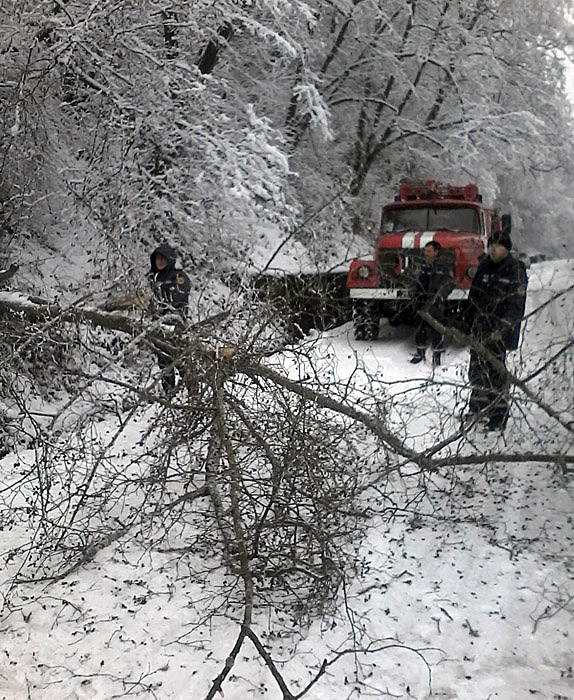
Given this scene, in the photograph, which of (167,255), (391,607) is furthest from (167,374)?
(167,255)

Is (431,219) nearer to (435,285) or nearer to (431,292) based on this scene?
(435,285)

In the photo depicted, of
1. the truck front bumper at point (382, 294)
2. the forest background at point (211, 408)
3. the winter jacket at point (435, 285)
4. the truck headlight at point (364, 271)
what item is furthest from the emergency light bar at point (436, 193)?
the winter jacket at point (435, 285)

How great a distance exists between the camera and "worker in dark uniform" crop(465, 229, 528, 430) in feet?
17.5

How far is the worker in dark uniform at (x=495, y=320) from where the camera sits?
5332mm

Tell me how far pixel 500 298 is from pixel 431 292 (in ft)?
6.50

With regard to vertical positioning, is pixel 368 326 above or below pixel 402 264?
below

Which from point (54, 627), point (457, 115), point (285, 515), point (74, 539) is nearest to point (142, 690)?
point (54, 627)

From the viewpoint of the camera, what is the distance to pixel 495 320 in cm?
605

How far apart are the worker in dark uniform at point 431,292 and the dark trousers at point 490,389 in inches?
80.6

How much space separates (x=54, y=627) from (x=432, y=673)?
209cm

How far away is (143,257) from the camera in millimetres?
9625

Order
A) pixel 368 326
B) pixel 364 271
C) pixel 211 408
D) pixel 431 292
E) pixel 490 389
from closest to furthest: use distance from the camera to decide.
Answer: pixel 211 408, pixel 490 389, pixel 431 292, pixel 368 326, pixel 364 271

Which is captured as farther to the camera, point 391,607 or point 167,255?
point 167,255

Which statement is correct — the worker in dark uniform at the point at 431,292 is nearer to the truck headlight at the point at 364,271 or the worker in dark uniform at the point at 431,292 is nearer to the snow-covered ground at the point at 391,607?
the truck headlight at the point at 364,271
